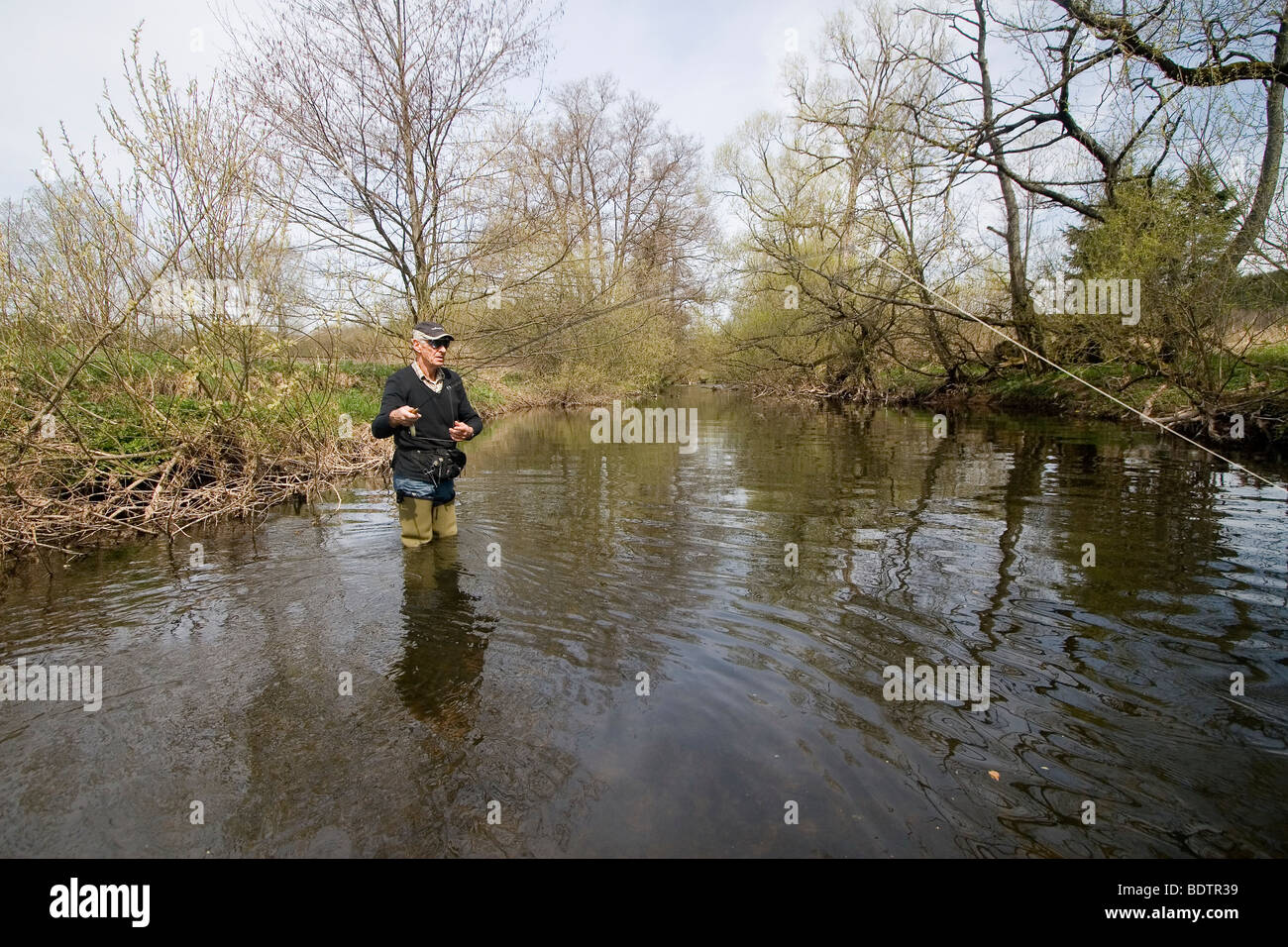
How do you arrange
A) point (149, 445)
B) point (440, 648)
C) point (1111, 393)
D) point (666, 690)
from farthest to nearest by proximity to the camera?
1. point (1111, 393)
2. point (149, 445)
3. point (440, 648)
4. point (666, 690)

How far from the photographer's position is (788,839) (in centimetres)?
263

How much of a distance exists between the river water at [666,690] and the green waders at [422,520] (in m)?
0.17

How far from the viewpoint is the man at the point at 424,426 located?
225 inches

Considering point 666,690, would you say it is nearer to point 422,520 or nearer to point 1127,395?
point 422,520

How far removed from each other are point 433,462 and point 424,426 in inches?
13.5

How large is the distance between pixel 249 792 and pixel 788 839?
2365 millimetres

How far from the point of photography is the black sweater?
5793 millimetres

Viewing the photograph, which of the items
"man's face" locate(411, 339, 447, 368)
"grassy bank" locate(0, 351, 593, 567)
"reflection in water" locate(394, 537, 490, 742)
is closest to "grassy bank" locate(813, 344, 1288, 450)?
"man's face" locate(411, 339, 447, 368)

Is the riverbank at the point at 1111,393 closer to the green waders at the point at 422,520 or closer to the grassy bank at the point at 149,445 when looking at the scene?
the green waders at the point at 422,520

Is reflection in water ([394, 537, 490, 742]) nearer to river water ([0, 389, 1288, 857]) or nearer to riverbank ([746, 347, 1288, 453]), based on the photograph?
river water ([0, 389, 1288, 857])

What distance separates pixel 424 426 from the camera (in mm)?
5945

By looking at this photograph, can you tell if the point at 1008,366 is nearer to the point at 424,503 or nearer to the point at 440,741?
the point at 424,503

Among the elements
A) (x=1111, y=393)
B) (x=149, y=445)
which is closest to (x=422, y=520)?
(x=149, y=445)
